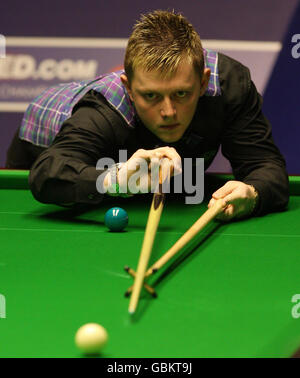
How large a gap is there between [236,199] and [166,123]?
1.28 ft

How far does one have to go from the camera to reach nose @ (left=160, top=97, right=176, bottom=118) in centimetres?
208

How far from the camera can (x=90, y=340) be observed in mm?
1026

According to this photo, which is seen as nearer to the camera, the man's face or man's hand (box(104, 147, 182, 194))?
man's hand (box(104, 147, 182, 194))

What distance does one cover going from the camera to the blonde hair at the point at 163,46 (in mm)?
2043

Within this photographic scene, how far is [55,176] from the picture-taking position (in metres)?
2.19

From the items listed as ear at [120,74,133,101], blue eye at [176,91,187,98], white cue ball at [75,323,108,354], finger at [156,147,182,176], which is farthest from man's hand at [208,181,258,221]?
white cue ball at [75,323,108,354]

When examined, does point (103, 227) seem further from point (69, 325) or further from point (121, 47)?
point (121, 47)

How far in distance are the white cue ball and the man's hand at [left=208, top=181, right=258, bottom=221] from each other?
3.69 ft

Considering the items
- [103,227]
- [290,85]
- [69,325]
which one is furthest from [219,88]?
[290,85]

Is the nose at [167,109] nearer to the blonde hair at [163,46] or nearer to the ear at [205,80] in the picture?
the blonde hair at [163,46]

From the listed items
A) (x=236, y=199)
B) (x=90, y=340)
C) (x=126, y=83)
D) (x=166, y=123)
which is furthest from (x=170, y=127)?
(x=90, y=340)

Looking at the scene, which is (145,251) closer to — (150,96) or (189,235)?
(189,235)

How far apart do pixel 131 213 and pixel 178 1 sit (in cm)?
267

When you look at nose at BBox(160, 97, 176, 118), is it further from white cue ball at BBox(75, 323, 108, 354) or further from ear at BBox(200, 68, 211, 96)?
white cue ball at BBox(75, 323, 108, 354)
